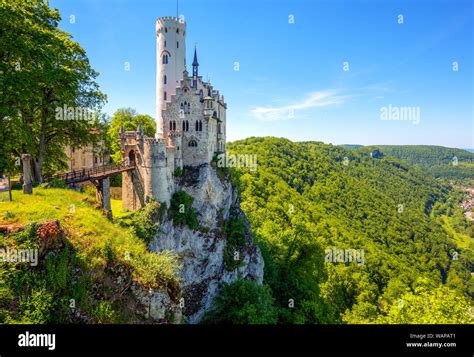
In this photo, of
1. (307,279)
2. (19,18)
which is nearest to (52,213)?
(19,18)

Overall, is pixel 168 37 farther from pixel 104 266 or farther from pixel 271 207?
pixel 271 207

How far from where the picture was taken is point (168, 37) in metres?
30.6

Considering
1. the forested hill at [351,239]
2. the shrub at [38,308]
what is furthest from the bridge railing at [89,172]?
the forested hill at [351,239]

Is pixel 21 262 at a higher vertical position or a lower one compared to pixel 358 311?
higher

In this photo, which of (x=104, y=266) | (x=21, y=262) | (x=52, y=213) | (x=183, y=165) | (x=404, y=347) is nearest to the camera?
(x=404, y=347)

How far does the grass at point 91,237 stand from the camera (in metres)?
11.5

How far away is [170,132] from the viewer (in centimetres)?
2873

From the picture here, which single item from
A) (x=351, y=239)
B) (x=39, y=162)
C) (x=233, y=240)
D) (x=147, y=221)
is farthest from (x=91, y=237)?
(x=351, y=239)

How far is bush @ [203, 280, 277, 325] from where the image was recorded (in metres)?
24.6

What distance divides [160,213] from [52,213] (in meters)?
11.4

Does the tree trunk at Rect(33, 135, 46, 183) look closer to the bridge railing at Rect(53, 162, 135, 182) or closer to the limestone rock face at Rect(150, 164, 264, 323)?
the bridge railing at Rect(53, 162, 135, 182)

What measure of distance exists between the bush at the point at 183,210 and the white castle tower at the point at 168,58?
26.4ft

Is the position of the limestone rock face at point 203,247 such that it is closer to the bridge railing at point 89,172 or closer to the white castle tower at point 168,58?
the bridge railing at point 89,172

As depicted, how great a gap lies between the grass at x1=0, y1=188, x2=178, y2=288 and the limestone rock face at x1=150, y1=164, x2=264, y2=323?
9823 millimetres
